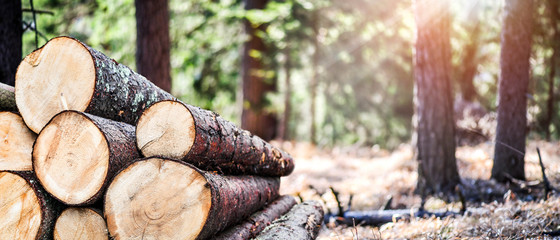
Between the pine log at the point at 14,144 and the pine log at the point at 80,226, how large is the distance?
642 mm

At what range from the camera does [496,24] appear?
12461 millimetres

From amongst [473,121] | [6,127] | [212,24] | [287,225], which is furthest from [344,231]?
[473,121]

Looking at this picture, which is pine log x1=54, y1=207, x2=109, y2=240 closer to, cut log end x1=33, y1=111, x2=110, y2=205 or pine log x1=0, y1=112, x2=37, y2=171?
cut log end x1=33, y1=111, x2=110, y2=205

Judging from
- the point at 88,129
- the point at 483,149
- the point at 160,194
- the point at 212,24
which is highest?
the point at 212,24

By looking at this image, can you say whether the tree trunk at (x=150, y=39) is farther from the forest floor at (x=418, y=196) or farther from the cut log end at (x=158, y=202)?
the cut log end at (x=158, y=202)

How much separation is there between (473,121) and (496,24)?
3234 mm

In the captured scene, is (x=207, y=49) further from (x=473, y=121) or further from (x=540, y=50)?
(x=540, y=50)

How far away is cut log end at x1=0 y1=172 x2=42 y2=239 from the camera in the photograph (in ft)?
8.98

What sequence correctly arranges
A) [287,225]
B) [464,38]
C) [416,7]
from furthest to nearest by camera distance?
[464,38], [416,7], [287,225]

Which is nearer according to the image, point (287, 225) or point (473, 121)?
point (287, 225)

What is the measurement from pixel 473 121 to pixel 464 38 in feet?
10.5

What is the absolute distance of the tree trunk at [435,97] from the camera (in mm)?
6660

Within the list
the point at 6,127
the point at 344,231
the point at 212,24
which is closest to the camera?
the point at 6,127

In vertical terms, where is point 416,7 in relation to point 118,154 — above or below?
above
